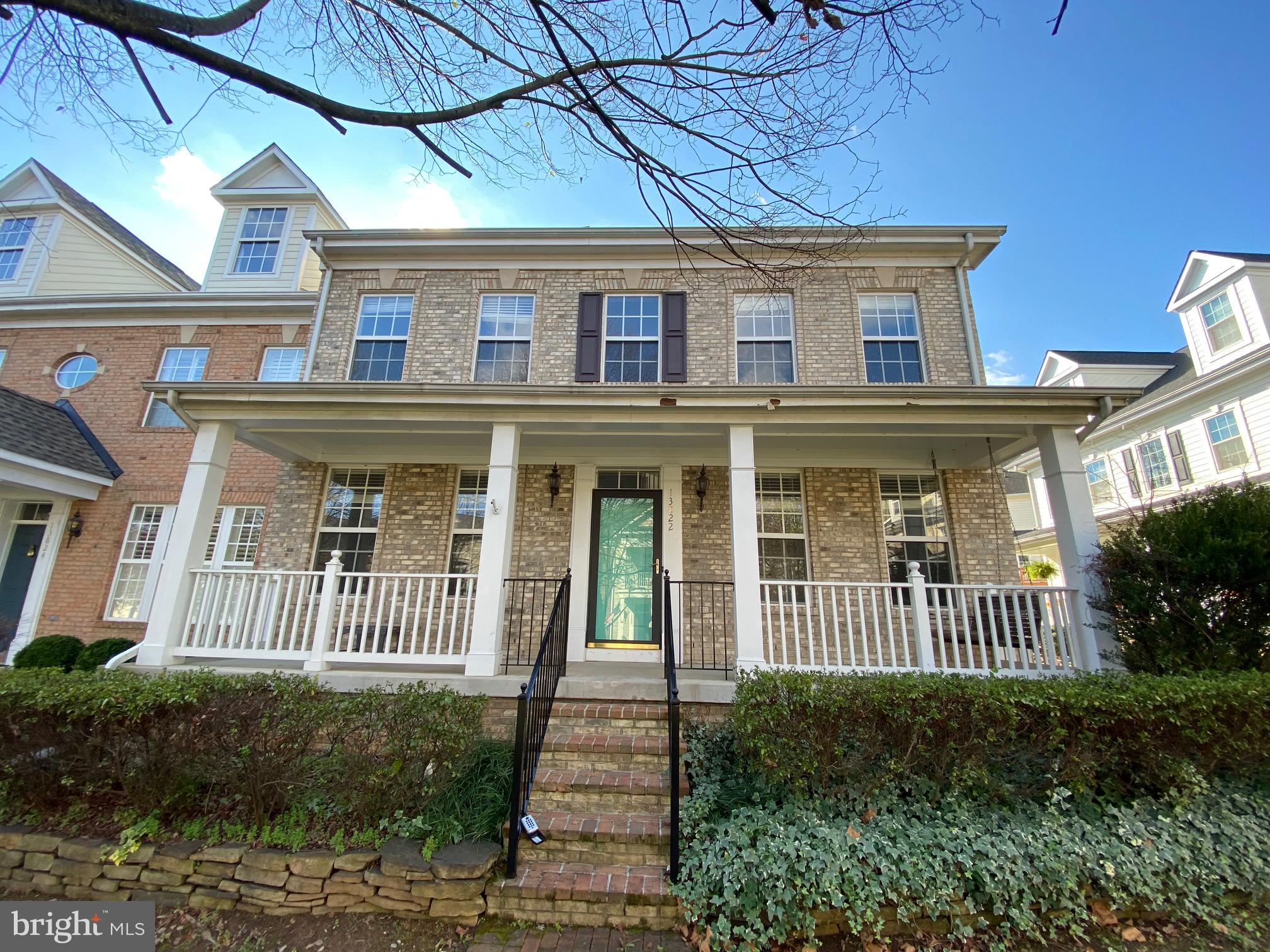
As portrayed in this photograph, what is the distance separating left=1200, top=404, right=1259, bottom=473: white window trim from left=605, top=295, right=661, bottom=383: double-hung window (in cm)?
1189

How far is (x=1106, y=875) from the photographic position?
2.97 m

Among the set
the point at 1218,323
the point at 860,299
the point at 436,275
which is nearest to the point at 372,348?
the point at 436,275

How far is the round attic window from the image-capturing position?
9.73 m

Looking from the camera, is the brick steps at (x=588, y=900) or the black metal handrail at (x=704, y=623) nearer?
the brick steps at (x=588, y=900)

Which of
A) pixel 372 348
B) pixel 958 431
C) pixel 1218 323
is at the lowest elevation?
pixel 958 431

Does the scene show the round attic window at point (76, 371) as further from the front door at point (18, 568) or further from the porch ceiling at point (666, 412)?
the porch ceiling at point (666, 412)

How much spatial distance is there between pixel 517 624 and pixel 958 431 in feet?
18.8

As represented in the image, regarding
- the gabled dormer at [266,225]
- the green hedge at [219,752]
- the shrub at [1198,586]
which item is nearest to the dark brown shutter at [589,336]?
the green hedge at [219,752]

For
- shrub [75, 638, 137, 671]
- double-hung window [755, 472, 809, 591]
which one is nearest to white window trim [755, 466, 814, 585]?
double-hung window [755, 472, 809, 591]

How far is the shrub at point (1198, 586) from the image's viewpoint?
3.99 metres

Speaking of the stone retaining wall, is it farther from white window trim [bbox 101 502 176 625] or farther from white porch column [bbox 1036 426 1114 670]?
white window trim [bbox 101 502 176 625]

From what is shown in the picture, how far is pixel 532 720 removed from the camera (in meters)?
3.87

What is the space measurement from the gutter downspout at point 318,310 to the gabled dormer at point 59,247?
6.94 meters

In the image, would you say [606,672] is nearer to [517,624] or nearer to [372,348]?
[517,624]
